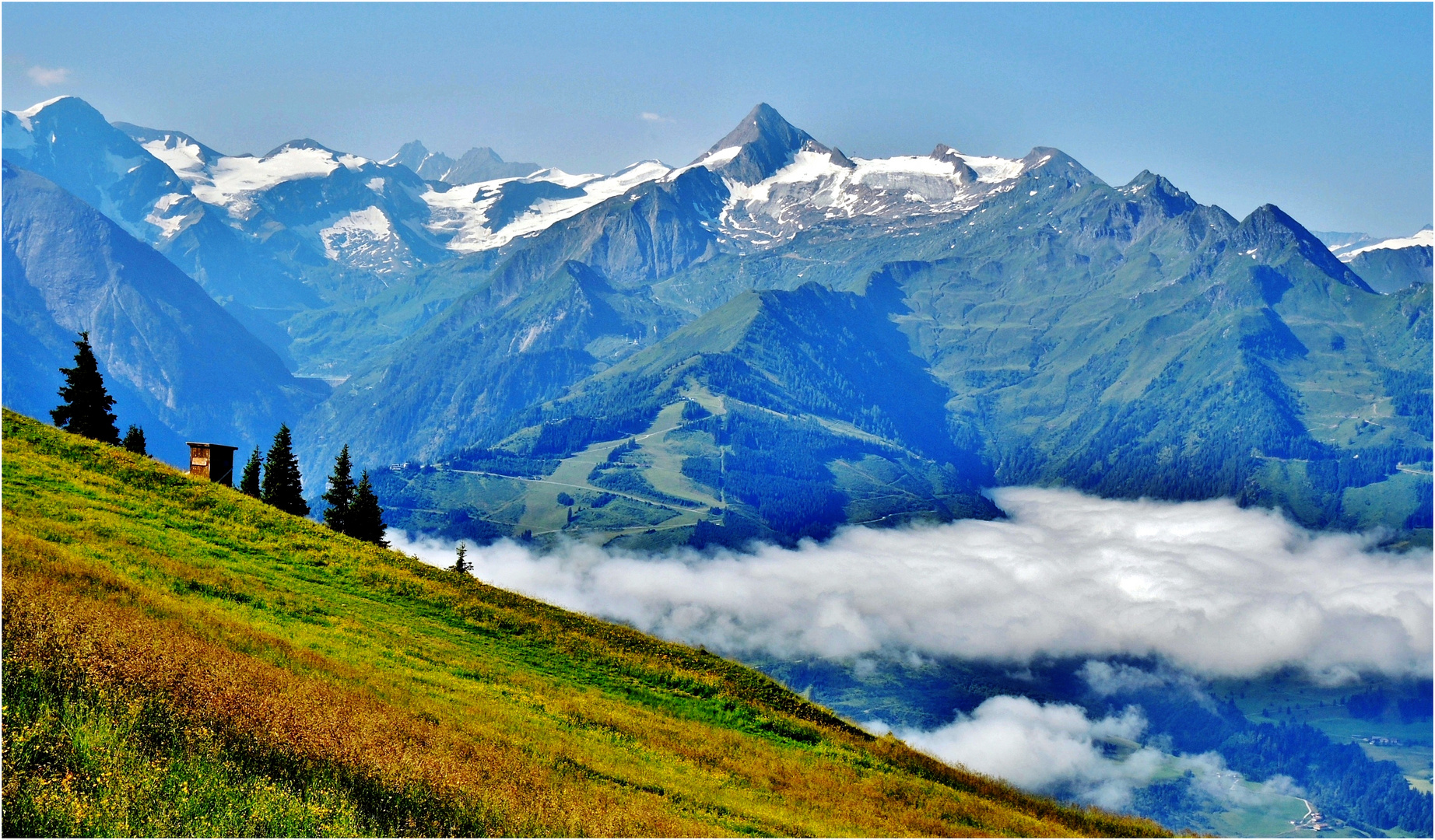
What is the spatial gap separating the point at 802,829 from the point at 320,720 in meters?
10.9

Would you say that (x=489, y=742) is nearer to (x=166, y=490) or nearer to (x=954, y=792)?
(x=954, y=792)

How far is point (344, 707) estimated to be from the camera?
23.2m

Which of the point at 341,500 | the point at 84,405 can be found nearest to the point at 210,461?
the point at 84,405

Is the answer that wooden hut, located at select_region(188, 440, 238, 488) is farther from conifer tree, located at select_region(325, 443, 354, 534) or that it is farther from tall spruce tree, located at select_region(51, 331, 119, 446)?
conifer tree, located at select_region(325, 443, 354, 534)

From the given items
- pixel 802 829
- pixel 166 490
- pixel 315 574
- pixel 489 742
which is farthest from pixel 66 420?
pixel 802 829

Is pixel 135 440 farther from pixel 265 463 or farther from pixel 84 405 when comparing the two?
pixel 84 405

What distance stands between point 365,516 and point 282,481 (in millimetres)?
10655

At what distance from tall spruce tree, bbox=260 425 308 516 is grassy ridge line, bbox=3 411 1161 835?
2218cm

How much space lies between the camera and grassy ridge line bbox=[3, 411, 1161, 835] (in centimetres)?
1859

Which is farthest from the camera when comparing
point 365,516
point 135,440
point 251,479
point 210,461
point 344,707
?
point 365,516

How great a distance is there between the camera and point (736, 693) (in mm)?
39938

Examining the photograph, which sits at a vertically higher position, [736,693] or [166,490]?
[166,490]

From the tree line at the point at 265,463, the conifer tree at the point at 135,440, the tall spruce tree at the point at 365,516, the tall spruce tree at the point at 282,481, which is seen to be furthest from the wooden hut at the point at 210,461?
the tall spruce tree at the point at 365,516

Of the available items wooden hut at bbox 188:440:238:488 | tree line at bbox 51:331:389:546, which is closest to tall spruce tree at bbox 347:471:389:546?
tree line at bbox 51:331:389:546
